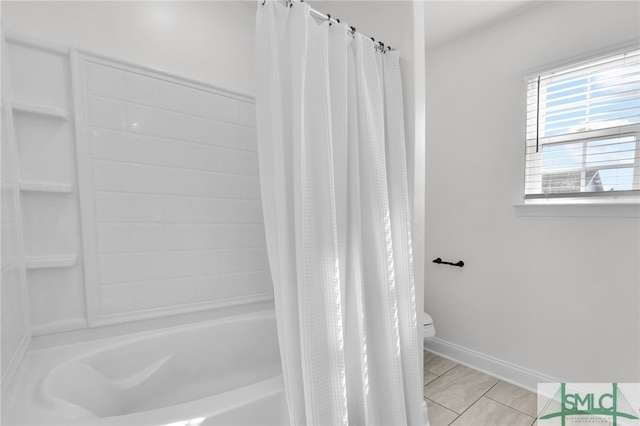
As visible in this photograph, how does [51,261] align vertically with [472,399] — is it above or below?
above

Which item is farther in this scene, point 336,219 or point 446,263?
point 446,263

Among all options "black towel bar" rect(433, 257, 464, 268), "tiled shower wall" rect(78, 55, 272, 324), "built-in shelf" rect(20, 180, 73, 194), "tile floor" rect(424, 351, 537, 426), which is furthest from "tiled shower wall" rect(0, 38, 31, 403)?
"black towel bar" rect(433, 257, 464, 268)

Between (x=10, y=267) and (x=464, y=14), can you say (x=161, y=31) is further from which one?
(x=464, y=14)

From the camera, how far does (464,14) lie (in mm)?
1992

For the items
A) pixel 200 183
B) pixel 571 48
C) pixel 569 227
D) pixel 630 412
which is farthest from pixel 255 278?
pixel 571 48

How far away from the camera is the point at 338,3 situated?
1.83 m

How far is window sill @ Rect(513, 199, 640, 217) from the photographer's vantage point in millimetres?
1592

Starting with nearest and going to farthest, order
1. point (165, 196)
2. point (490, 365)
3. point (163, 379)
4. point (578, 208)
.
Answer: point (163, 379), point (165, 196), point (578, 208), point (490, 365)

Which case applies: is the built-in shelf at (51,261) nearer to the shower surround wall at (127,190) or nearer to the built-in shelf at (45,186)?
the shower surround wall at (127,190)

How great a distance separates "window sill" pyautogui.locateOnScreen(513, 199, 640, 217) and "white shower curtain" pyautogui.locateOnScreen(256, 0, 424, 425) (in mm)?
1070

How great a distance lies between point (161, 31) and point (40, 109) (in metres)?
0.76

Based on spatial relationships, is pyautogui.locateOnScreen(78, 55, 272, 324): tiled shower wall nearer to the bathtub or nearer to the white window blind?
the bathtub

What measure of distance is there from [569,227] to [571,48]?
1.06 metres

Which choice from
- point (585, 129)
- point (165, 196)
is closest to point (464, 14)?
point (585, 129)
